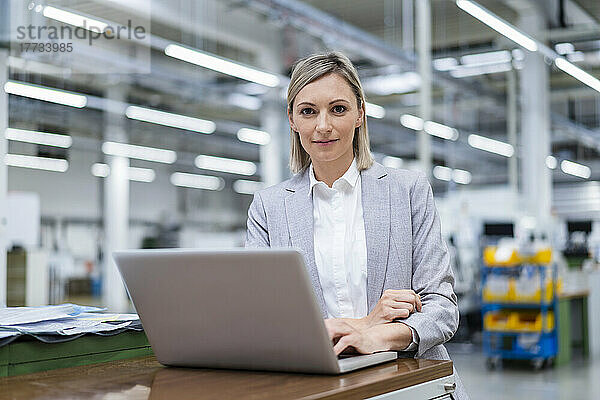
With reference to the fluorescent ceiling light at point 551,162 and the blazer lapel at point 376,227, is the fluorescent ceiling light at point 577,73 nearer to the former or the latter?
the fluorescent ceiling light at point 551,162

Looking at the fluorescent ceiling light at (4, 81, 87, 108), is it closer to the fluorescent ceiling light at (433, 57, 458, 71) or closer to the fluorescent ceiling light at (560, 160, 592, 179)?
the fluorescent ceiling light at (433, 57, 458, 71)

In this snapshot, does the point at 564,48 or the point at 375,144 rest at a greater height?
the point at 564,48

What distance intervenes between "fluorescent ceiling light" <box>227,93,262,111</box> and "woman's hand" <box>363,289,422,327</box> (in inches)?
347

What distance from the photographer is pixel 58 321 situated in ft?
5.60

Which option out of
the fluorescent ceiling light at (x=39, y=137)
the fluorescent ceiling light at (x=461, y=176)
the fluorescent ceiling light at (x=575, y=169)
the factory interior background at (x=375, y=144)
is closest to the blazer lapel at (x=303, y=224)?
the fluorescent ceiling light at (x=39, y=137)

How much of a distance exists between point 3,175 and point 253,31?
5.10m

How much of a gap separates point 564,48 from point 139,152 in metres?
5.23

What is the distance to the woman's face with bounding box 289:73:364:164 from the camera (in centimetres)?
160

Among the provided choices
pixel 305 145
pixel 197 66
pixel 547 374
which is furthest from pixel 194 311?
pixel 197 66

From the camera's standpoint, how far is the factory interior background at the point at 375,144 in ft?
24.6

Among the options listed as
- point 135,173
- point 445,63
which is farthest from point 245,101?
point 445,63

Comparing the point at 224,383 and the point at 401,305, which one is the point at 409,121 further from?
the point at 224,383

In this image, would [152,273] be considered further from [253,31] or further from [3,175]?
[253,31]

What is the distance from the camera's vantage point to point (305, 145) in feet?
5.36
